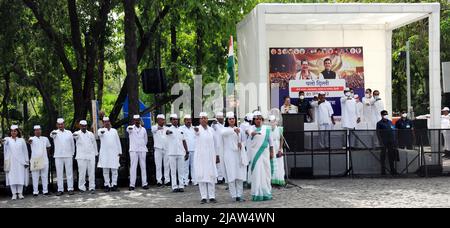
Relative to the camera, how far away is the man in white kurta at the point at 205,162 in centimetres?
1402

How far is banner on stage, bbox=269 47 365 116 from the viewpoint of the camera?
21.6 metres

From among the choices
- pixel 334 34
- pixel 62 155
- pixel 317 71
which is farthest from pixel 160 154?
pixel 334 34

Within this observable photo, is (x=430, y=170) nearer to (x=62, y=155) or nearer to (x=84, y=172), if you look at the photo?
(x=84, y=172)

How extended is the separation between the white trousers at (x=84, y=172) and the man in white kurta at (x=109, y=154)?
229 millimetres

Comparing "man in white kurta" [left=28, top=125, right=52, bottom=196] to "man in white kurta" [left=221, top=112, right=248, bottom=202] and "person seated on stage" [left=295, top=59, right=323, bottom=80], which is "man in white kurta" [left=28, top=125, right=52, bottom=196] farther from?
"person seated on stage" [left=295, top=59, right=323, bottom=80]

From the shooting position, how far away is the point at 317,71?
855 inches

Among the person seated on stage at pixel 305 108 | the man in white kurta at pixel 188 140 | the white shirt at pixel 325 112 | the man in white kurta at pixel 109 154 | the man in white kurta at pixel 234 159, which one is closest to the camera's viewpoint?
the man in white kurta at pixel 234 159

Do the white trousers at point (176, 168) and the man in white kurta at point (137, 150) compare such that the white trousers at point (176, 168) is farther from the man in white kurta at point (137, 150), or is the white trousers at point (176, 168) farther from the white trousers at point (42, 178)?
the white trousers at point (42, 178)

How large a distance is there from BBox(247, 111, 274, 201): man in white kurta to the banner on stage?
294 inches

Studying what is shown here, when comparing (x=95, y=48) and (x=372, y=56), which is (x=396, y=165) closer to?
(x=372, y=56)

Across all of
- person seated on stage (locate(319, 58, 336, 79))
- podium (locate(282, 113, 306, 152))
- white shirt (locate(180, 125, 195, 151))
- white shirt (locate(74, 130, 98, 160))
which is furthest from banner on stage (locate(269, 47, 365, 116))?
white shirt (locate(74, 130, 98, 160))

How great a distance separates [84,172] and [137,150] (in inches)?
58.4

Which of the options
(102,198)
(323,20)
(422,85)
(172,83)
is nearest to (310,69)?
(323,20)

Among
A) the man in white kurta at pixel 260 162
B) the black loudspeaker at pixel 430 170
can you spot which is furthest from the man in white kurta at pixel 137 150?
the black loudspeaker at pixel 430 170
